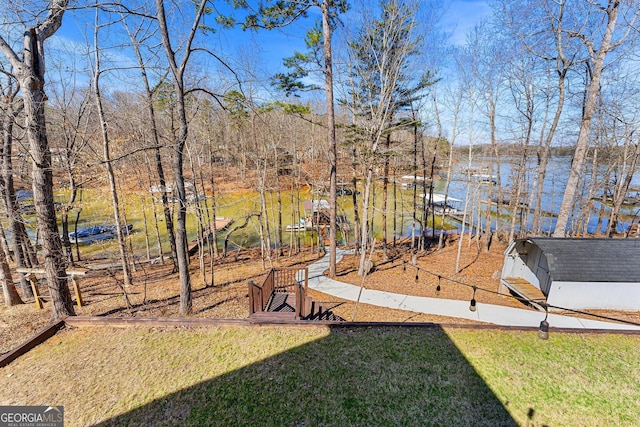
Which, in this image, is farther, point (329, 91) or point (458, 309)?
point (329, 91)

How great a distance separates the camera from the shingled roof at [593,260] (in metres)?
8.35

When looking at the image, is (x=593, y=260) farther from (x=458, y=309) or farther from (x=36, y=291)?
(x=36, y=291)

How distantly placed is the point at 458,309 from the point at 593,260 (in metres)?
4.66

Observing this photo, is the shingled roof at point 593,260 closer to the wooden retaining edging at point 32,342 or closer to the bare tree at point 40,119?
the wooden retaining edging at point 32,342

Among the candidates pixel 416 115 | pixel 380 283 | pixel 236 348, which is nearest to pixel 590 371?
pixel 236 348

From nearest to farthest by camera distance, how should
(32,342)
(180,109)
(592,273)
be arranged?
(32,342) < (180,109) < (592,273)

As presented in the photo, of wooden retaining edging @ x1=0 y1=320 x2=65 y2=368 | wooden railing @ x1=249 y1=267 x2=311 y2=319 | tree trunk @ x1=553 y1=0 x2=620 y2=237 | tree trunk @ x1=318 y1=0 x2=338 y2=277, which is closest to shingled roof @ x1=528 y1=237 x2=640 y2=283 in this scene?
tree trunk @ x1=553 y1=0 x2=620 y2=237

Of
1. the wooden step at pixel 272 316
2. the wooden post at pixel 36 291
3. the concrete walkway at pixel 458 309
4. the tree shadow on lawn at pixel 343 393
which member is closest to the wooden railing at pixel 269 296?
the wooden step at pixel 272 316

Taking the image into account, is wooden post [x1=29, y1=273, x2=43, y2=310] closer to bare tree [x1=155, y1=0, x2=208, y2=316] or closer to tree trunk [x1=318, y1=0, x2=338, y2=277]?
bare tree [x1=155, y1=0, x2=208, y2=316]

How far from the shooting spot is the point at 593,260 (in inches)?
339

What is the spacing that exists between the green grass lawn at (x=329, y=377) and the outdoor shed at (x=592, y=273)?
4.15m

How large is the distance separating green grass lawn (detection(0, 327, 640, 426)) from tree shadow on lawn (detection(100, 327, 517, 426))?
15 mm

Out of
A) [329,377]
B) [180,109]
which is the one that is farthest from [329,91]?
[329,377]

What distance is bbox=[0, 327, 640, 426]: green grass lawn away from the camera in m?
3.32
